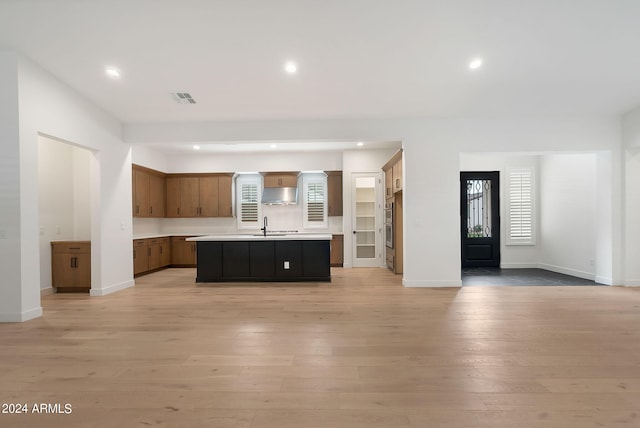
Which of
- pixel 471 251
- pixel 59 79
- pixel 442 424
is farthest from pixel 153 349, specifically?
pixel 471 251

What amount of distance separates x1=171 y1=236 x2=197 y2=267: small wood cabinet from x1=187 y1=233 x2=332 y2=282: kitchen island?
7.35ft

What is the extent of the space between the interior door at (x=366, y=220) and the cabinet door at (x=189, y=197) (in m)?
4.21

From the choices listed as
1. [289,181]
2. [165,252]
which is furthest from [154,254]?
[289,181]

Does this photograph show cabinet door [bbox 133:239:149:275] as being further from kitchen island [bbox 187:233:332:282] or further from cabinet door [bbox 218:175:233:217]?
cabinet door [bbox 218:175:233:217]

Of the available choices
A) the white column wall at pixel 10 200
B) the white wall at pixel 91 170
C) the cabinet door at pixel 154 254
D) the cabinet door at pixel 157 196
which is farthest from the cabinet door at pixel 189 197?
the white column wall at pixel 10 200

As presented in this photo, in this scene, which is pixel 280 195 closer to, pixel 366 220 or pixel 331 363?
pixel 366 220

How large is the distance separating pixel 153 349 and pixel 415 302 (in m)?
3.46

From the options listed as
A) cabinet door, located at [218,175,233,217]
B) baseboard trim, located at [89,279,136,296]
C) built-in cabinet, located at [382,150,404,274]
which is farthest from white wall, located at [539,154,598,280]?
baseboard trim, located at [89,279,136,296]

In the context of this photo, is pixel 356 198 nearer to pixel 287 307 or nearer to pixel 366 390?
pixel 287 307

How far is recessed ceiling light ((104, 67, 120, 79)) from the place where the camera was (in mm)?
4578

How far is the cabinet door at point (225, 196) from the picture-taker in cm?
897

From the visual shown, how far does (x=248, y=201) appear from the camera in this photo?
9.22 meters

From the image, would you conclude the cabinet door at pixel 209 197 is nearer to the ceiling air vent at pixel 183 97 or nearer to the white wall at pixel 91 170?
the white wall at pixel 91 170

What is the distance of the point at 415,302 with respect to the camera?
193 inches
